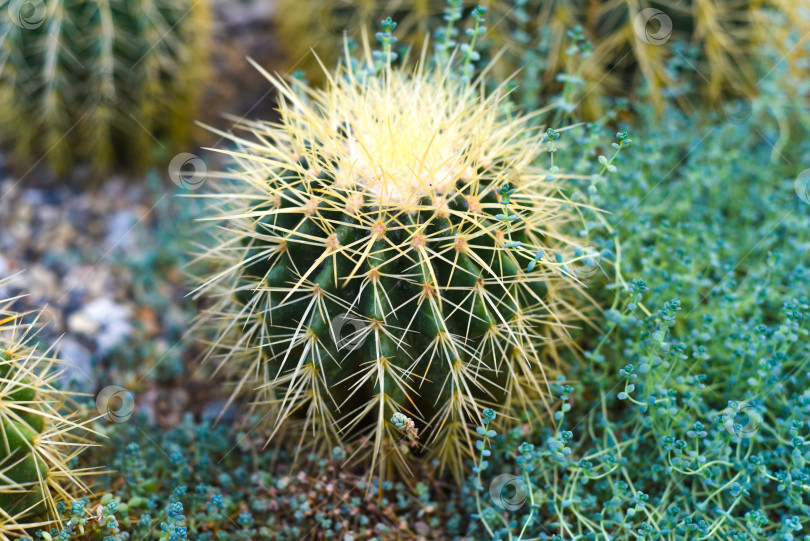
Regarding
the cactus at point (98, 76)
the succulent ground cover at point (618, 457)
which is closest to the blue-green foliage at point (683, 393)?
the succulent ground cover at point (618, 457)

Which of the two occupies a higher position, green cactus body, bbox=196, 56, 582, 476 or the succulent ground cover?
green cactus body, bbox=196, 56, 582, 476

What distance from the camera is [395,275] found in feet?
5.54

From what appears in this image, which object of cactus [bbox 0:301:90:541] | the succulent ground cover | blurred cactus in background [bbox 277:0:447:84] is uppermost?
blurred cactus in background [bbox 277:0:447:84]

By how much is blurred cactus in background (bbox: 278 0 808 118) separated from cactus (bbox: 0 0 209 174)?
64 cm

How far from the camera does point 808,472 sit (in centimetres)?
176

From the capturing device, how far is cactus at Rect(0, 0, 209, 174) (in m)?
2.96

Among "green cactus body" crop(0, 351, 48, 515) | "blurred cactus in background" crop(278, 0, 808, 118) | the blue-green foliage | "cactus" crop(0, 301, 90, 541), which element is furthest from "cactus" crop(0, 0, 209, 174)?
the blue-green foliage

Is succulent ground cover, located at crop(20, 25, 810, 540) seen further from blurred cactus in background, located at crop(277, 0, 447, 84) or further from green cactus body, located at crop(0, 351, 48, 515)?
blurred cactus in background, located at crop(277, 0, 447, 84)

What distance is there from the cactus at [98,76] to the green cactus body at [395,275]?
1500 millimetres

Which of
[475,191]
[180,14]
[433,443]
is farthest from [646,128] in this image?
[180,14]

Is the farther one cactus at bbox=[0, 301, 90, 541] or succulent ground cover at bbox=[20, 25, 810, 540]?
succulent ground cover at bbox=[20, 25, 810, 540]

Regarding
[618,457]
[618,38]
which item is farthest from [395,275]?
[618,38]

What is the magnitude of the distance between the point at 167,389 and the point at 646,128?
2088 mm

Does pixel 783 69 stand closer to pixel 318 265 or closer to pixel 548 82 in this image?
pixel 548 82
